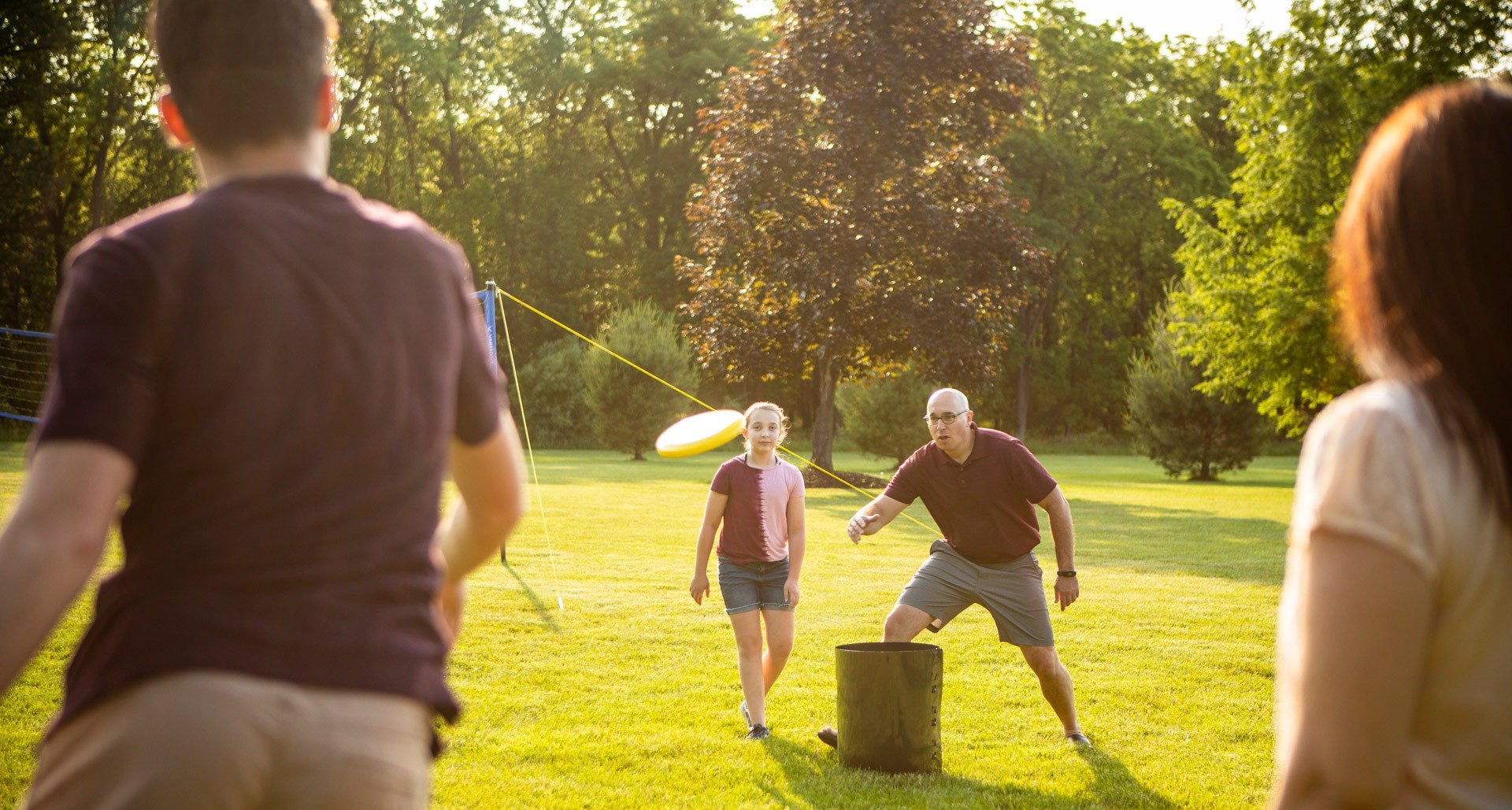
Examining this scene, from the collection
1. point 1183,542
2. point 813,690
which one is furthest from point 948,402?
point 1183,542

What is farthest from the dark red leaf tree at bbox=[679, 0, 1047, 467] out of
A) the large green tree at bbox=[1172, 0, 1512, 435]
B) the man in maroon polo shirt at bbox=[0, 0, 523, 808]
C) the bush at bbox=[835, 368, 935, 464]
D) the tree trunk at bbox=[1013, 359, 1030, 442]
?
the man in maroon polo shirt at bbox=[0, 0, 523, 808]

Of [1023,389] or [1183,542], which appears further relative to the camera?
[1023,389]

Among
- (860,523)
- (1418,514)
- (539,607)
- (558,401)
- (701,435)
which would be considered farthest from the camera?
(558,401)

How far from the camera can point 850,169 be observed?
90.2 feet

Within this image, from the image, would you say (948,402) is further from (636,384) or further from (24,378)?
(636,384)

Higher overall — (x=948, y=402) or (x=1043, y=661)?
(x=948, y=402)

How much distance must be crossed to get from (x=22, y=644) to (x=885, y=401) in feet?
111

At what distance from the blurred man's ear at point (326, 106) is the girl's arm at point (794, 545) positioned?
5238mm

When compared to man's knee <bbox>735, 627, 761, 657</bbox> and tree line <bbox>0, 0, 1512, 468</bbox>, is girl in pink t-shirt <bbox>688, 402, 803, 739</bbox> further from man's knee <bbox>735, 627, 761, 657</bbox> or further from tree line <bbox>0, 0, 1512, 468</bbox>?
tree line <bbox>0, 0, 1512, 468</bbox>

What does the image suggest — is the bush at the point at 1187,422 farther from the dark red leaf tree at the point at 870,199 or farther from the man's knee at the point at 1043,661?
the man's knee at the point at 1043,661

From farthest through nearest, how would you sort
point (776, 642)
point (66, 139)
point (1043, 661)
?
point (66, 139) → point (776, 642) → point (1043, 661)

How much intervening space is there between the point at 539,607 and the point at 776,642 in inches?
196

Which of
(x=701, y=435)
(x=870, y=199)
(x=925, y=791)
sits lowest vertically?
(x=925, y=791)

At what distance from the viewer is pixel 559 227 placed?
178 feet
